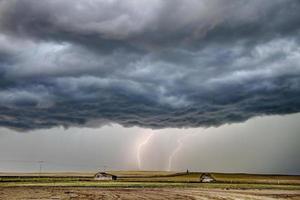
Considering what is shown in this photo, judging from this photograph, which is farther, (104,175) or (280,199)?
(104,175)

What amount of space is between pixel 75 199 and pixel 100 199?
10.4ft

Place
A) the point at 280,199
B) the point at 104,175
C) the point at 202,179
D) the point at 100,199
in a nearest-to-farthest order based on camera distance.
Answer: the point at 100,199 < the point at 280,199 < the point at 202,179 < the point at 104,175

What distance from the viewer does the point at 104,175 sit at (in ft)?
590

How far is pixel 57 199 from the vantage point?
168 feet

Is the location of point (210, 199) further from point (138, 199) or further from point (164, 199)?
point (138, 199)

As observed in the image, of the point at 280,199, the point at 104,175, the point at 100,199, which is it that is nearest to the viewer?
the point at 100,199

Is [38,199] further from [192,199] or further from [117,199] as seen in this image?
[192,199]

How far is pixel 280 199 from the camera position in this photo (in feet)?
178

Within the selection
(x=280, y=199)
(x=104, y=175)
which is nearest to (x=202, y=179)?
(x=104, y=175)

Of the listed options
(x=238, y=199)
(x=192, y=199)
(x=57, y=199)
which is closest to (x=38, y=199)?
(x=57, y=199)

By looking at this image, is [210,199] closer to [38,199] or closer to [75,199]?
[75,199]

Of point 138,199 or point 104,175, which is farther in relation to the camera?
point 104,175

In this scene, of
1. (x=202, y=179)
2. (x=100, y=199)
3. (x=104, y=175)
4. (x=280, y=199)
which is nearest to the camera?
(x=100, y=199)

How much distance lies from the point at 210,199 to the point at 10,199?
2580cm
